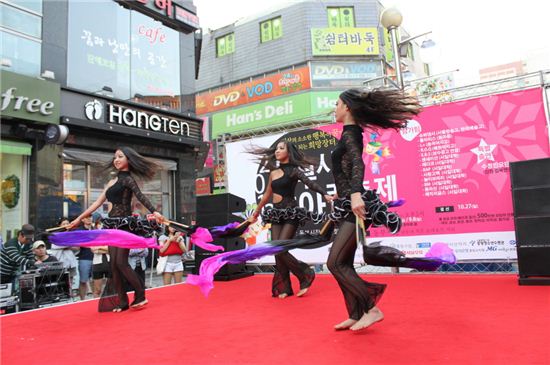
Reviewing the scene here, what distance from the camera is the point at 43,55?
9.39 meters

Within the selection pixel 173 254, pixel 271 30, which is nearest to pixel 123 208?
pixel 173 254

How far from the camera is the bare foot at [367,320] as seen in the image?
2920 millimetres

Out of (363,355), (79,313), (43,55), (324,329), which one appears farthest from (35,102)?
(363,355)

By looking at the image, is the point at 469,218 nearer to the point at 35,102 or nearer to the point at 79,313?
the point at 79,313

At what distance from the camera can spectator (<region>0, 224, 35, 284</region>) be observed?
5.09 m

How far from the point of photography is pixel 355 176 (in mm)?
2939

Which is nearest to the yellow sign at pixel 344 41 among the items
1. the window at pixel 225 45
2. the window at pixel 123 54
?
the window at pixel 225 45

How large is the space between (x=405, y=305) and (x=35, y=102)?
8316 mm

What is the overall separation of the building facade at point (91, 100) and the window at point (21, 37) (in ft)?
0.07

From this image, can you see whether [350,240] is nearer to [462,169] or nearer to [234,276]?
[462,169]

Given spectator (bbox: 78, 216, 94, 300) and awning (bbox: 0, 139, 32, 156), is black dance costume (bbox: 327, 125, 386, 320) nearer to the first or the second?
spectator (bbox: 78, 216, 94, 300)

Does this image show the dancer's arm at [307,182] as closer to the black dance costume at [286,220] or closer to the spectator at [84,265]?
the black dance costume at [286,220]

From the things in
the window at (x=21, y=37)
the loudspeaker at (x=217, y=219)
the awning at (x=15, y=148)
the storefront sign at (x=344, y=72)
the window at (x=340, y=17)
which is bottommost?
the loudspeaker at (x=217, y=219)

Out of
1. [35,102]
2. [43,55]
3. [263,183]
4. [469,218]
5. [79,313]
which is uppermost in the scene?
[43,55]
